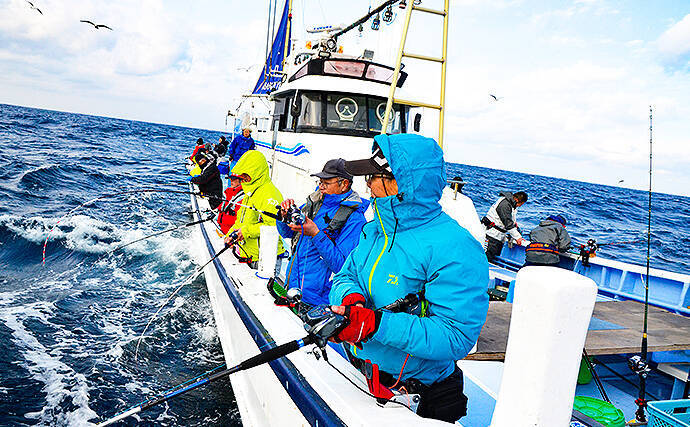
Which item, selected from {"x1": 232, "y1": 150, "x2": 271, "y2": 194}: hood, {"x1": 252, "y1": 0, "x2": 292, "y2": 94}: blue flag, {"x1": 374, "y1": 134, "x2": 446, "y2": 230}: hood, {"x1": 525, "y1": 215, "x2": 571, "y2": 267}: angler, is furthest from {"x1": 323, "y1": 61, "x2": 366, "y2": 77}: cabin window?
{"x1": 374, "y1": 134, "x2": 446, "y2": 230}: hood

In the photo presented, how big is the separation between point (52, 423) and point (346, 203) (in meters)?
3.40

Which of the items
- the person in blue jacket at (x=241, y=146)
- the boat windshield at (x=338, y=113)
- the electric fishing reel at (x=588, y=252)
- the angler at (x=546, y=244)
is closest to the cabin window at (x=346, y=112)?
the boat windshield at (x=338, y=113)

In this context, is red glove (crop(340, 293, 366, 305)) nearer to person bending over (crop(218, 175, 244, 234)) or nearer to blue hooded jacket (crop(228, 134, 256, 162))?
person bending over (crop(218, 175, 244, 234))

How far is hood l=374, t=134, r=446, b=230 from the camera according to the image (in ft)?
5.41

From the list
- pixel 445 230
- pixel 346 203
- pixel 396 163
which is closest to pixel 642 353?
pixel 346 203

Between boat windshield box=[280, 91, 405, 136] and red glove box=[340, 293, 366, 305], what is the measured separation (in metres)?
4.92

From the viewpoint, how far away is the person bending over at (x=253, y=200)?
475cm

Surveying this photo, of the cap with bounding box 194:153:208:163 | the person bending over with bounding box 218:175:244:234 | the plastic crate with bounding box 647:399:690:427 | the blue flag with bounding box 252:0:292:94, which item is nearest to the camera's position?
the plastic crate with bounding box 647:399:690:427

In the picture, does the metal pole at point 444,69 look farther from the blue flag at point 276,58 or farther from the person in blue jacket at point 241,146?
the blue flag at point 276,58

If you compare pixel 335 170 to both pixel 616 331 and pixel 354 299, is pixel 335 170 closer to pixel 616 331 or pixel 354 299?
pixel 354 299

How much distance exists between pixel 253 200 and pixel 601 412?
372 cm

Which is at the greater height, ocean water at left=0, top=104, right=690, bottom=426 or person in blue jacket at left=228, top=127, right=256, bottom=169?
person in blue jacket at left=228, top=127, right=256, bottom=169

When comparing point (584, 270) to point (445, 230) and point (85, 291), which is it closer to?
point (445, 230)

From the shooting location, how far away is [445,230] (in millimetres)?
1697
